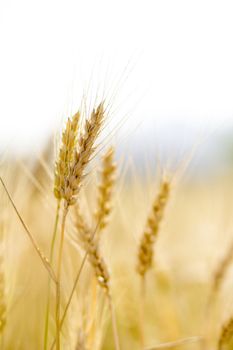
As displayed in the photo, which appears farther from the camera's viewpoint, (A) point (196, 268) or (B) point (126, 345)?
(A) point (196, 268)

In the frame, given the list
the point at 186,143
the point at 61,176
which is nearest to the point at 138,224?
the point at 186,143

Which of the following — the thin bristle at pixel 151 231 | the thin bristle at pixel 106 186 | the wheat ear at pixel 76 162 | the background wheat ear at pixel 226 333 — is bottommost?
the background wheat ear at pixel 226 333

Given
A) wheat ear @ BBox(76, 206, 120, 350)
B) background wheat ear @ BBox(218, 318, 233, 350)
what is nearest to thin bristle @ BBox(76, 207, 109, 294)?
wheat ear @ BBox(76, 206, 120, 350)

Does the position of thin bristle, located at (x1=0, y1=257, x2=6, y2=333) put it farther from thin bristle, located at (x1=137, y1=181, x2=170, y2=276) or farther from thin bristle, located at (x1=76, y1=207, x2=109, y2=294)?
thin bristle, located at (x1=137, y1=181, x2=170, y2=276)

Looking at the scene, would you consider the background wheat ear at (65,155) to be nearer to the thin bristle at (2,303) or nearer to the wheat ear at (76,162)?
the wheat ear at (76,162)

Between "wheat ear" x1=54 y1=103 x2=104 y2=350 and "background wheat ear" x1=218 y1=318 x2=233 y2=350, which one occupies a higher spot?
"wheat ear" x1=54 y1=103 x2=104 y2=350

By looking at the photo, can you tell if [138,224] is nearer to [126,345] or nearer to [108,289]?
[108,289]

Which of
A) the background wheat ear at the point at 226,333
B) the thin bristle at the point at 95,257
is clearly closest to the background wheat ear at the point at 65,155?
the thin bristle at the point at 95,257

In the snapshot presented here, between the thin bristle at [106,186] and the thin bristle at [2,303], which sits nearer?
the thin bristle at [2,303]
